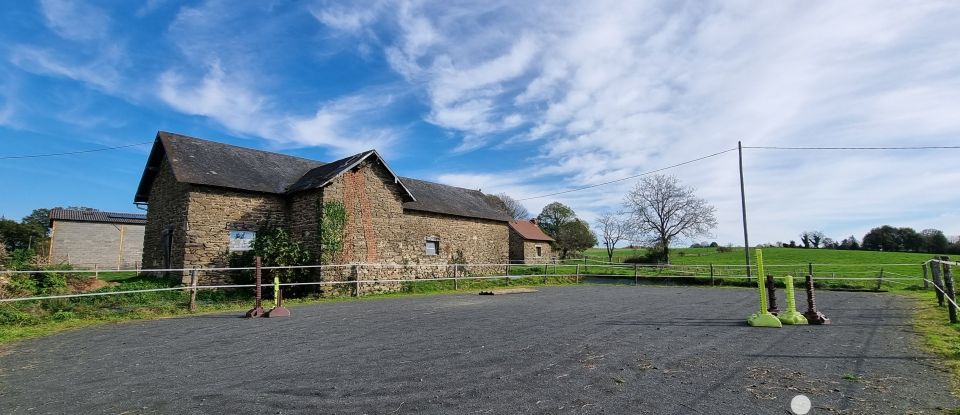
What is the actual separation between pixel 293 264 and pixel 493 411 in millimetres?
13305

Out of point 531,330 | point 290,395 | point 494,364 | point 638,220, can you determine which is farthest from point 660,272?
point 290,395

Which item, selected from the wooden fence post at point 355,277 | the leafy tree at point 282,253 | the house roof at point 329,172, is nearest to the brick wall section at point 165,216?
the leafy tree at point 282,253

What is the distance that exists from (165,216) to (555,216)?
47.1m

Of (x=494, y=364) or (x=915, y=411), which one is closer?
(x=915, y=411)

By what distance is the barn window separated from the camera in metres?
23.2

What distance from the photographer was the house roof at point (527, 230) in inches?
1526

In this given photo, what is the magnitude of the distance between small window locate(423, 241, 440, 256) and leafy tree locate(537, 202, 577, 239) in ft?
115

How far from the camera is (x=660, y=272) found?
2880 centimetres

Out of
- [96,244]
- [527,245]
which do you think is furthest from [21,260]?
[527,245]

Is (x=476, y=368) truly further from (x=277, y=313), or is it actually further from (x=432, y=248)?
(x=432, y=248)

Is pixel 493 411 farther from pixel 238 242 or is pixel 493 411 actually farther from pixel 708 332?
pixel 238 242

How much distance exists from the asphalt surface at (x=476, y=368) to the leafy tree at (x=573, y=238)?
43.1m

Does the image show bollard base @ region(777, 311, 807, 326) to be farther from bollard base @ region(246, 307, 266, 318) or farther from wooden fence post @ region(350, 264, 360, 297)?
wooden fence post @ region(350, 264, 360, 297)

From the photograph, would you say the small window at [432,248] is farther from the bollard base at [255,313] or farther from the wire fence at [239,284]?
the bollard base at [255,313]
